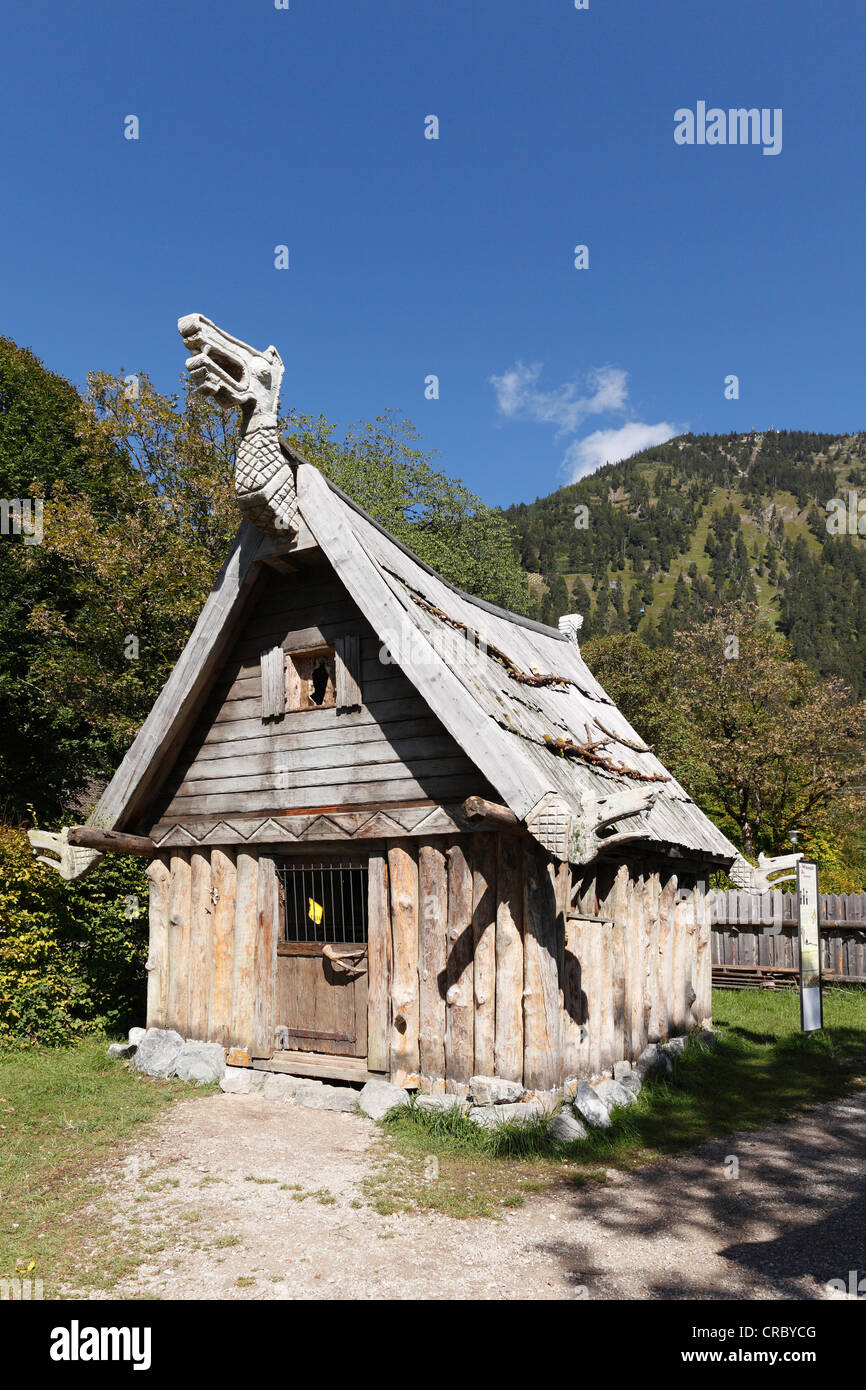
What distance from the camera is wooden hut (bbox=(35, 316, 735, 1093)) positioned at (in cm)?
884

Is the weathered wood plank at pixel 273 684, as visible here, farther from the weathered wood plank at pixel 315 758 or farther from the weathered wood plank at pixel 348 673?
the weathered wood plank at pixel 348 673

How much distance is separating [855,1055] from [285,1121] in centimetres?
904

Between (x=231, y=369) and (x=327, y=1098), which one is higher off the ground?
(x=231, y=369)

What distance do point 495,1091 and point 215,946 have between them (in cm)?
427

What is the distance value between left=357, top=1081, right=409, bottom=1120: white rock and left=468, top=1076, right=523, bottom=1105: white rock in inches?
34.4

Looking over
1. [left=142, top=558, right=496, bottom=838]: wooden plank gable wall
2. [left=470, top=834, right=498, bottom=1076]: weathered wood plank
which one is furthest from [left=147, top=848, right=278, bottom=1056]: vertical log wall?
[left=470, top=834, right=498, bottom=1076]: weathered wood plank

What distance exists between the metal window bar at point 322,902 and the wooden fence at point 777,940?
1274 cm

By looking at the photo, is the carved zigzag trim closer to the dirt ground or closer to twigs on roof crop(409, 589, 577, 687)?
twigs on roof crop(409, 589, 577, 687)

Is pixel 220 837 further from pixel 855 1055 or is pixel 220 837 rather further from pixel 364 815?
pixel 855 1055

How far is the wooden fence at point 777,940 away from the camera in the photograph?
21288 millimetres

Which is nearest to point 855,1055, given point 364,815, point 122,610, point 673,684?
point 364,815

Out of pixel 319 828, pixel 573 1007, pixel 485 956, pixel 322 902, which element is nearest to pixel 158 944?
pixel 322 902

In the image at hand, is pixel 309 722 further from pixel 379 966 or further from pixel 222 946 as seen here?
pixel 222 946

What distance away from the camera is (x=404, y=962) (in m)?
9.53
